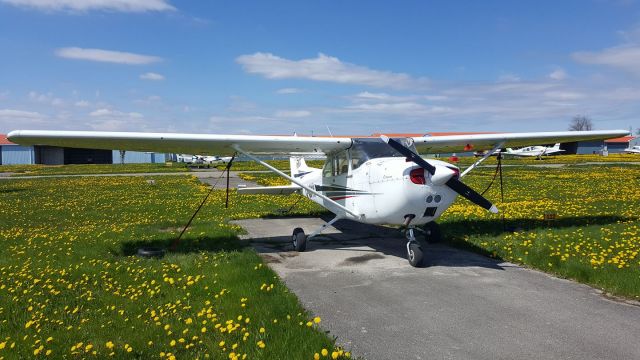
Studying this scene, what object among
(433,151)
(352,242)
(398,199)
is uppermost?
(433,151)

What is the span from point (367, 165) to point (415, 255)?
1.94m

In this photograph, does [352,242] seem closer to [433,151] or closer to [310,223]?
[310,223]

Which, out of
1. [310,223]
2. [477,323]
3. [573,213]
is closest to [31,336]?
[477,323]

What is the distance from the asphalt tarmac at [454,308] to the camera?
174 inches

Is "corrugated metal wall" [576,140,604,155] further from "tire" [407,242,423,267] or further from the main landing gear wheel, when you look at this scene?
"tire" [407,242,423,267]

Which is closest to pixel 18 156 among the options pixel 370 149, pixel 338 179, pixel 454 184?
pixel 338 179

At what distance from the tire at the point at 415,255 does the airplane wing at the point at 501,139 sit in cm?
302

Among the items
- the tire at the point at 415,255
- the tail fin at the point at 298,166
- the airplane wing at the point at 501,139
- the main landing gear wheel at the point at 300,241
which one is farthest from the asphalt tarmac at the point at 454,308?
the tail fin at the point at 298,166

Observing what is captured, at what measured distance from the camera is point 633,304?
556 centimetres

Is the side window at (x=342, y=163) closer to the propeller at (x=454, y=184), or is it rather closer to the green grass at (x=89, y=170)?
the propeller at (x=454, y=184)

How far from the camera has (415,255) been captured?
7547 mm

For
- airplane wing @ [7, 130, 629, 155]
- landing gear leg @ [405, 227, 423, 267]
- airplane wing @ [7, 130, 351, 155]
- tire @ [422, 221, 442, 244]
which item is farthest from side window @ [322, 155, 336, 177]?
landing gear leg @ [405, 227, 423, 267]

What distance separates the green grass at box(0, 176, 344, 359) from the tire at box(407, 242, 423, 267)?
A: 241cm

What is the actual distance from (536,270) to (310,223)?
260 inches
